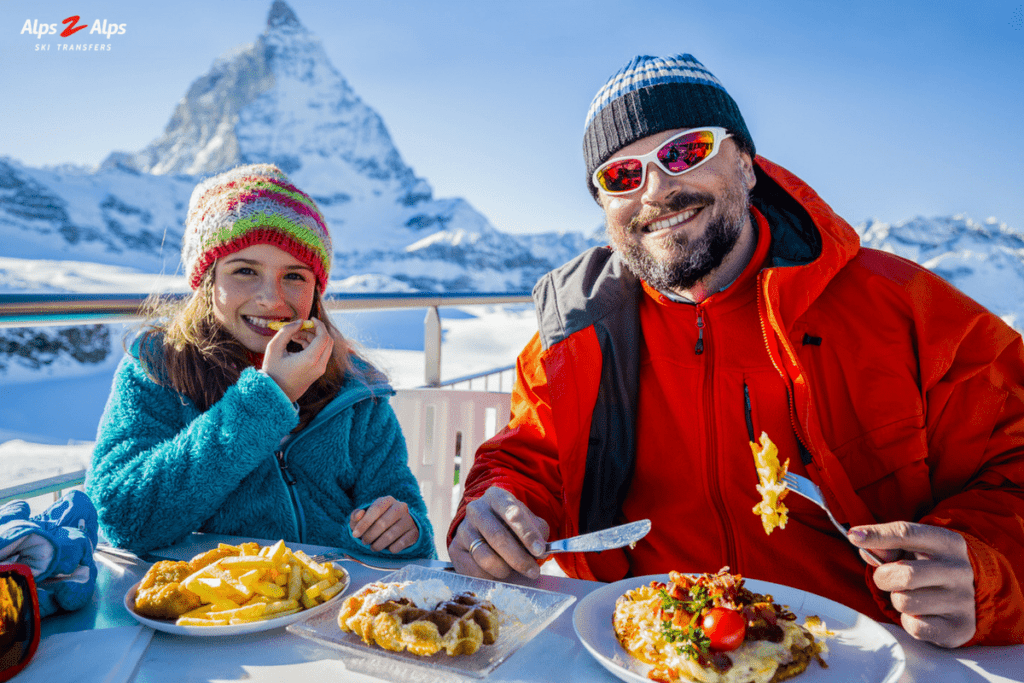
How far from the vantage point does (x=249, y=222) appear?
5.29 feet

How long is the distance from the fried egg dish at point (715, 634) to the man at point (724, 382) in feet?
0.85

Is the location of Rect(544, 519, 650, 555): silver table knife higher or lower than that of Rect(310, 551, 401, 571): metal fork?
higher

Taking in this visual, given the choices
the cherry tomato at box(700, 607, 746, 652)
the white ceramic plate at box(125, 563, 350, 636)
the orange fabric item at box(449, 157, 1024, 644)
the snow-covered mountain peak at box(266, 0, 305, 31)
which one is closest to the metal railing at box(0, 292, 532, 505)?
the white ceramic plate at box(125, 563, 350, 636)

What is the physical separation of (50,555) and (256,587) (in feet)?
1.08

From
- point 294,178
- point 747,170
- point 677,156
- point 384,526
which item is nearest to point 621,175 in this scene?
point 677,156

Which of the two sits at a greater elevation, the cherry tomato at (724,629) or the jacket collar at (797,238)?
the jacket collar at (797,238)

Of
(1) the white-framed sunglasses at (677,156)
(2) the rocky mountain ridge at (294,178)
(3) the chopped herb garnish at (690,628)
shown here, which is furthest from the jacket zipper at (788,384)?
(2) the rocky mountain ridge at (294,178)

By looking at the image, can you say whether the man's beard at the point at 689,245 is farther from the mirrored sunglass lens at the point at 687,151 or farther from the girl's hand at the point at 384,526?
the girl's hand at the point at 384,526

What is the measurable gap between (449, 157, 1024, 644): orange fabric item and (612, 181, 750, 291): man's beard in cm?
8

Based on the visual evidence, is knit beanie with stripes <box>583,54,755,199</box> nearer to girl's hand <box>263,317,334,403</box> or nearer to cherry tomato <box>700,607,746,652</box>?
girl's hand <box>263,317,334,403</box>

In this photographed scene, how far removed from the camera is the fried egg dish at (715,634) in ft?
2.40

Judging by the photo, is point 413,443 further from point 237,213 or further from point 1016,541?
point 1016,541

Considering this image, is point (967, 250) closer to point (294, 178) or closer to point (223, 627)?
point (294, 178)

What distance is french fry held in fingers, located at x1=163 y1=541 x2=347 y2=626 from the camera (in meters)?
0.87
